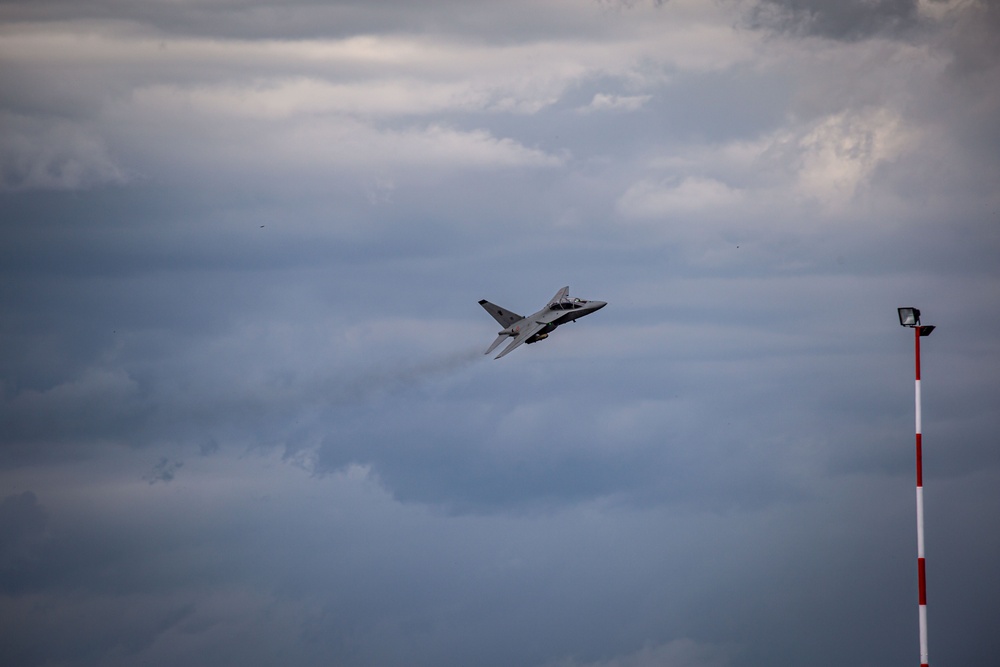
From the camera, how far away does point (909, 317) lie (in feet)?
317

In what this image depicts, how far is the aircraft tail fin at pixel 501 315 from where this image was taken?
509 ft

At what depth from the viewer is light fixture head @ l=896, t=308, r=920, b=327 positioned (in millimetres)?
96250

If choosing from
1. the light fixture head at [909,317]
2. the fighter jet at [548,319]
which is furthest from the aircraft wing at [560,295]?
the light fixture head at [909,317]

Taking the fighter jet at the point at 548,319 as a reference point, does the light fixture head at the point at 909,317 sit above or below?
below

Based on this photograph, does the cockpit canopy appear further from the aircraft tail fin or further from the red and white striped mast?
the red and white striped mast

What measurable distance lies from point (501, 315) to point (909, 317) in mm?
67430

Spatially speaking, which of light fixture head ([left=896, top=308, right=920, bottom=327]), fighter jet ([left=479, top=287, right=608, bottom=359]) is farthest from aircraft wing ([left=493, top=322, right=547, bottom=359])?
light fixture head ([left=896, top=308, right=920, bottom=327])

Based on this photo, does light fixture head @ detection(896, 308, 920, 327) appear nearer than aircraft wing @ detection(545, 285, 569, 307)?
Yes

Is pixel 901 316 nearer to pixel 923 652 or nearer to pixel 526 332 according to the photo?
pixel 923 652

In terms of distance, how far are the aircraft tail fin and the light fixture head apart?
63.5 m

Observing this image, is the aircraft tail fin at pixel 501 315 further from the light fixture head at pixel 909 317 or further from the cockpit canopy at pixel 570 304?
the light fixture head at pixel 909 317

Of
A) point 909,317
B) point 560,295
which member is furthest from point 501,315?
point 909,317

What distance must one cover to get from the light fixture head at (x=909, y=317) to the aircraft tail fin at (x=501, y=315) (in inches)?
2500

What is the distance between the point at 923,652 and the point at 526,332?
215 feet
